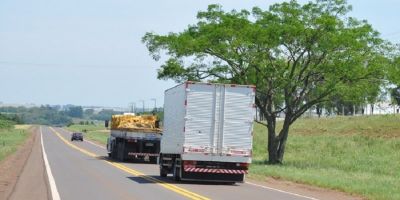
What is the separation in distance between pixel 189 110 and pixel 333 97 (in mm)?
17831

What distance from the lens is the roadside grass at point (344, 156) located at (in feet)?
77.7

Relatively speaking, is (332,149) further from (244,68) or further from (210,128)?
(210,128)

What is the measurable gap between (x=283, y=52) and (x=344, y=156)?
11.3 metres

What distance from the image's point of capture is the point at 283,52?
38.0m

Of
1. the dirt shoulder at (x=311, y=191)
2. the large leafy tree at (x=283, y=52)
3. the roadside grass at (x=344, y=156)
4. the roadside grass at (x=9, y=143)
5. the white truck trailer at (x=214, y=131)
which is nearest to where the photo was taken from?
the dirt shoulder at (x=311, y=191)

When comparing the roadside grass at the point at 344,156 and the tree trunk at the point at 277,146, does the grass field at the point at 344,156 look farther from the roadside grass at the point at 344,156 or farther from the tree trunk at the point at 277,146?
the tree trunk at the point at 277,146

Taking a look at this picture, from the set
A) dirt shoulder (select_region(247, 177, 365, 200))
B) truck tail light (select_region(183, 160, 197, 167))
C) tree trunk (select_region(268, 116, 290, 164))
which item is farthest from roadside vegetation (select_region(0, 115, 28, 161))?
dirt shoulder (select_region(247, 177, 365, 200))

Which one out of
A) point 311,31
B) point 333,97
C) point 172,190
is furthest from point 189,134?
point 333,97

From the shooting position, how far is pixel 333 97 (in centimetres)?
3834

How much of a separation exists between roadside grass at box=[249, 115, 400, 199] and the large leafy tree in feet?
14.2

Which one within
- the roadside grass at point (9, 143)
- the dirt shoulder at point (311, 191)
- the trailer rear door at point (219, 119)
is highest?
the trailer rear door at point (219, 119)

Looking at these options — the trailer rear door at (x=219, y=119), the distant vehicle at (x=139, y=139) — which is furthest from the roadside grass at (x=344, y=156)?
the distant vehicle at (x=139, y=139)

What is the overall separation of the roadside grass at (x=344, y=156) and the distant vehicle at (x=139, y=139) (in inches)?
236

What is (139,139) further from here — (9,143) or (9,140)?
(9,140)
